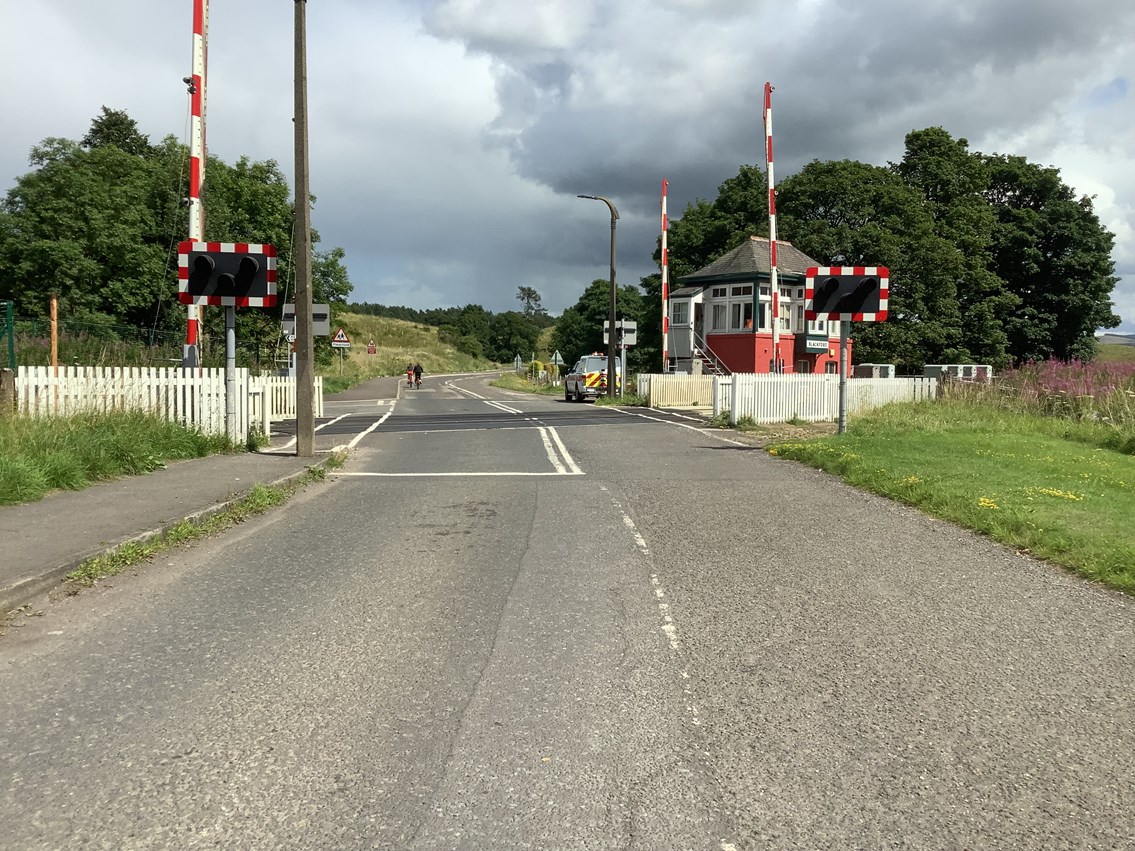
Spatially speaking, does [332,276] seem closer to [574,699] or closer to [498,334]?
[574,699]

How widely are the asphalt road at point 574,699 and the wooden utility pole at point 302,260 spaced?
6147mm

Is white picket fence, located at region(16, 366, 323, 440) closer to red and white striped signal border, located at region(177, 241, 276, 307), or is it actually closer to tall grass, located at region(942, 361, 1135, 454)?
red and white striped signal border, located at region(177, 241, 276, 307)

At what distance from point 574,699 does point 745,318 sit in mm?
46071

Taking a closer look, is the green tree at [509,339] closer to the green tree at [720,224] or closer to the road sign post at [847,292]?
the green tree at [720,224]

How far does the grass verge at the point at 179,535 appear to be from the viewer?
6.45 m

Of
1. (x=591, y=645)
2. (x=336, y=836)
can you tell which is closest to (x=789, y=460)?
(x=591, y=645)

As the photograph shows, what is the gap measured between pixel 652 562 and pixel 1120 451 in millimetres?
13583

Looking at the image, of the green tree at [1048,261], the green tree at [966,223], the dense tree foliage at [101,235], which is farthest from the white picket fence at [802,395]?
the green tree at [1048,261]

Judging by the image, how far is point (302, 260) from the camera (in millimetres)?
14148

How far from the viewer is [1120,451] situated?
16547 mm

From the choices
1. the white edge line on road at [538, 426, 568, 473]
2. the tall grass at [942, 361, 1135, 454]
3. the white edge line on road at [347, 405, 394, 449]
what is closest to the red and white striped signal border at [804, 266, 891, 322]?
the white edge line on road at [538, 426, 568, 473]

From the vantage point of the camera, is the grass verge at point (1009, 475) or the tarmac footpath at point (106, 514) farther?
the grass verge at point (1009, 475)

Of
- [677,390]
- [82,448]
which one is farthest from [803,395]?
[82,448]

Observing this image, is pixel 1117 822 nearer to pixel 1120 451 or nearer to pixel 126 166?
pixel 1120 451
